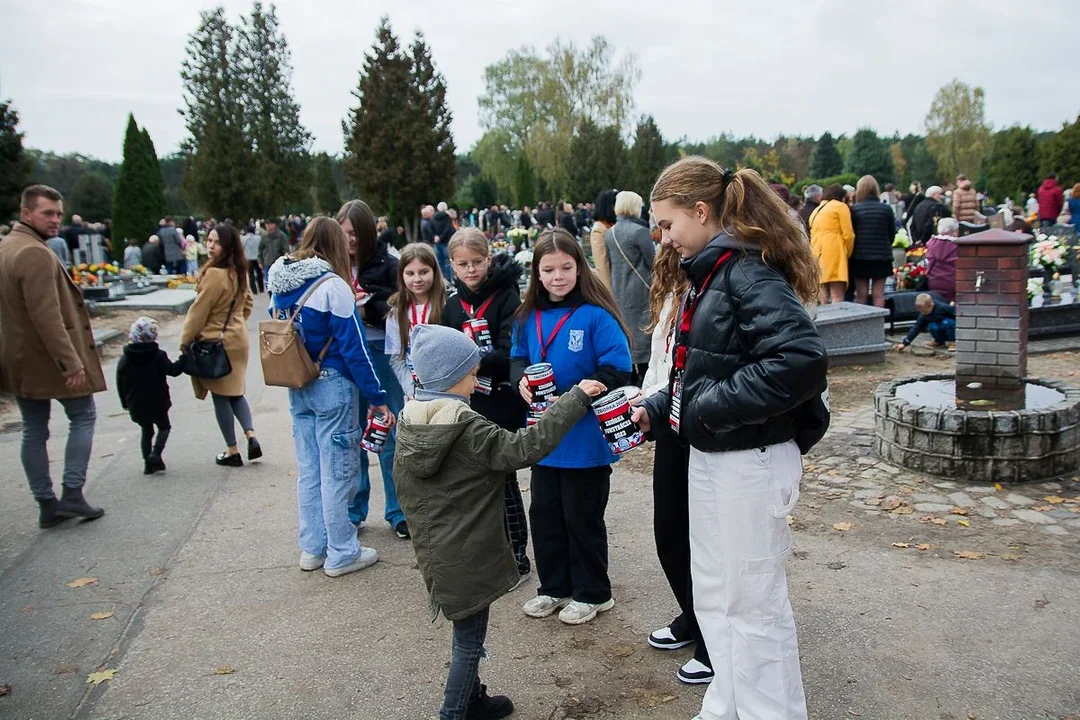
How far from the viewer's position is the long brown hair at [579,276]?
365cm

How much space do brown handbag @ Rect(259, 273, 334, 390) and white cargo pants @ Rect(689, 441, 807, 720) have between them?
8.06 ft

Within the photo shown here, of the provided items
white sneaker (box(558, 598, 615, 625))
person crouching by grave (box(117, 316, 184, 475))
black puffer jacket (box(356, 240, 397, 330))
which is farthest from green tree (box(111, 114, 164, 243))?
white sneaker (box(558, 598, 615, 625))

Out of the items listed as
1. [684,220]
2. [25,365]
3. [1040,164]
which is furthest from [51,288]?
[1040,164]

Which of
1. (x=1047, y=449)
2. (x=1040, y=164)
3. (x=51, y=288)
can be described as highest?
(x=1040, y=164)

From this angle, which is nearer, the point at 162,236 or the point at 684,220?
the point at 684,220

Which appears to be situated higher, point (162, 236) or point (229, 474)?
point (162, 236)

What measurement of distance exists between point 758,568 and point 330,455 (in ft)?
8.71

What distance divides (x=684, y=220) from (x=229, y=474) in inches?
195

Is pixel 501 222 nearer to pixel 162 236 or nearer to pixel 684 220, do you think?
pixel 162 236

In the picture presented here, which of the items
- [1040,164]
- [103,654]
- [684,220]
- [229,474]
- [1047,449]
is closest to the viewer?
[684,220]

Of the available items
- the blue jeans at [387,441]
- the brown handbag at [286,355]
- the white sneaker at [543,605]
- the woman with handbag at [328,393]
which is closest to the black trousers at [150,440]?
the blue jeans at [387,441]

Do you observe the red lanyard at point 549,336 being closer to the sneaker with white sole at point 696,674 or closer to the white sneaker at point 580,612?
the white sneaker at point 580,612

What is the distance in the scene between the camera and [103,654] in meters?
3.67

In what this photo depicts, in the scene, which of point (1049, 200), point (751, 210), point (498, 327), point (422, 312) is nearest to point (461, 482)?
point (751, 210)
